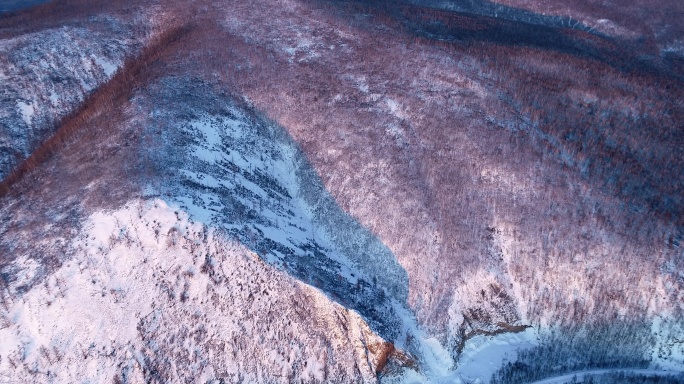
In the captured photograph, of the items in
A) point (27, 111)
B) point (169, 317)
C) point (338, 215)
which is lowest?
point (338, 215)

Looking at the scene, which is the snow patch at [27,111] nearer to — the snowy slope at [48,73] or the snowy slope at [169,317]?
the snowy slope at [48,73]

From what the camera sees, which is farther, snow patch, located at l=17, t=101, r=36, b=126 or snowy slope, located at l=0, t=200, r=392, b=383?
snow patch, located at l=17, t=101, r=36, b=126

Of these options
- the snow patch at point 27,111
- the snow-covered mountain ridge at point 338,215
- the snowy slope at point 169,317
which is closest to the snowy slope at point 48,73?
the snow patch at point 27,111

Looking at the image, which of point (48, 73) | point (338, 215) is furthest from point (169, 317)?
point (48, 73)

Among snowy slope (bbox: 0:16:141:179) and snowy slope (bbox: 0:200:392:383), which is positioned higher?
snowy slope (bbox: 0:16:141:179)

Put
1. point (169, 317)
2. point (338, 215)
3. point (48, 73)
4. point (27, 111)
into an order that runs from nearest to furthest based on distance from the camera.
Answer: point (169, 317), point (338, 215), point (27, 111), point (48, 73)

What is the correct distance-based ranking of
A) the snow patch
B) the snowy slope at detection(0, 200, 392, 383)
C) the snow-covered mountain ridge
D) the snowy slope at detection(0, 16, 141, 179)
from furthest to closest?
the snow patch
the snowy slope at detection(0, 16, 141, 179)
the snow-covered mountain ridge
the snowy slope at detection(0, 200, 392, 383)

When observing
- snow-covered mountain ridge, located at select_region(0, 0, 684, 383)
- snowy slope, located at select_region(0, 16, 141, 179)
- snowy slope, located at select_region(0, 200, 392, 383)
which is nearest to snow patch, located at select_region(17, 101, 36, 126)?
snowy slope, located at select_region(0, 16, 141, 179)

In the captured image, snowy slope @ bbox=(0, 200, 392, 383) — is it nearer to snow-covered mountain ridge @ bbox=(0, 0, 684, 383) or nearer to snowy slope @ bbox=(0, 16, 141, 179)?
snow-covered mountain ridge @ bbox=(0, 0, 684, 383)

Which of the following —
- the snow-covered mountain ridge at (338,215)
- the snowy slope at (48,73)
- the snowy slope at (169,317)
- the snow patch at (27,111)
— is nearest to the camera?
the snowy slope at (169,317)

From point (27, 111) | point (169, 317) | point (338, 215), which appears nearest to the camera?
point (169, 317)

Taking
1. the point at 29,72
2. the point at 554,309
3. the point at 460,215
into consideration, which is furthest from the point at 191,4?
the point at 554,309

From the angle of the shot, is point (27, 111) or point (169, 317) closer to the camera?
point (169, 317)

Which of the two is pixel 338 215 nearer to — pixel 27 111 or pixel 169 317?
pixel 169 317
